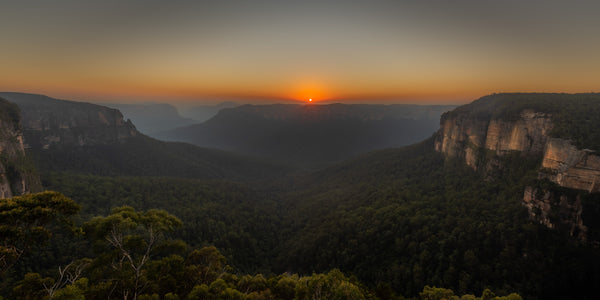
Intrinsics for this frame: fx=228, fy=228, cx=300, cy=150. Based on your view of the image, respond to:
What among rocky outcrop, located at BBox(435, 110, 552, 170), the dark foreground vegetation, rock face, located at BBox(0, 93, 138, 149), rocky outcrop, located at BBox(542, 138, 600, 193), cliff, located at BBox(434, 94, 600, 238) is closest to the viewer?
the dark foreground vegetation

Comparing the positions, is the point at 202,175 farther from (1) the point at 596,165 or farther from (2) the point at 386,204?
(1) the point at 596,165

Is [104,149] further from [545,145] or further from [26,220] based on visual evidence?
[545,145]

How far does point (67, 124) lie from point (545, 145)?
15633 centimetres

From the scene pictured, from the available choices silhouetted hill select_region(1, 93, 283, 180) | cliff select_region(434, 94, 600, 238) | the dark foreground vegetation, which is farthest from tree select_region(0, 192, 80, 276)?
silhouetted hill select_region(1, 93, 283, 180)

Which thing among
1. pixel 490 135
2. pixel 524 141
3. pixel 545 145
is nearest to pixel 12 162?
pixel 545 145

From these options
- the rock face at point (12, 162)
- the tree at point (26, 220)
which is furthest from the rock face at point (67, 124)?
the tree at point (26, 220)

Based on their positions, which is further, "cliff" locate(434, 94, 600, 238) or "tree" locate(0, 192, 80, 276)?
"cliff" locate(434, 94, 600, 238)

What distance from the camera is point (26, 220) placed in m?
11.1

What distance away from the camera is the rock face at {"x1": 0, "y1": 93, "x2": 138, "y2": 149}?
8838 centimetres

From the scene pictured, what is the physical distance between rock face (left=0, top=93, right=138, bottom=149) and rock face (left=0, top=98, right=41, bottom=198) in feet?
147

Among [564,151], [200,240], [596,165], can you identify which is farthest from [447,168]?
[200,240]

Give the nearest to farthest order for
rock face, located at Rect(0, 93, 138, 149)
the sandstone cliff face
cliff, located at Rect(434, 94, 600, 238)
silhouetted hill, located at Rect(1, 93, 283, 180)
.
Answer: the sandstone cliff face → cliff, located at Rect(434, 94, 600, 238) → silhouetted hill, located at Rect(1, 93, 283, 180) → rock face, located at Rect(0, 93, 138, 149)

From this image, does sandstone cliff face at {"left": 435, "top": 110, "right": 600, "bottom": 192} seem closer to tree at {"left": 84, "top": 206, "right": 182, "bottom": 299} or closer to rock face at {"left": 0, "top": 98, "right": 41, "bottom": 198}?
tree at {"left": 84, "top": 206, "right": 182, "bottom": 299}

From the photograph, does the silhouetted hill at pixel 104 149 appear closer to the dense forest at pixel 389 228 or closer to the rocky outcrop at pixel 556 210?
the dense forest at pixel 389 228
